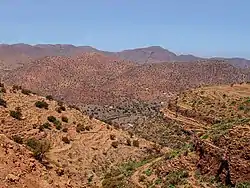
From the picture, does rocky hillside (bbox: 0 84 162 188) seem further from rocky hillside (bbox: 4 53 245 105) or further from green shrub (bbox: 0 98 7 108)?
rocky hillside (bbox: 4 53 245 105)

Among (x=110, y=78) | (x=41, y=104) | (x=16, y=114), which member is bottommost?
(x=110, y=78)

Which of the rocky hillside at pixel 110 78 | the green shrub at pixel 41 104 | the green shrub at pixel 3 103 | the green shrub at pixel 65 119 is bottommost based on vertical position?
the rocky hillside at pixel 110 78

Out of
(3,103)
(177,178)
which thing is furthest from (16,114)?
(177,178)

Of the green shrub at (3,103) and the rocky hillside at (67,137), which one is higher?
the green shrub at (3,103)

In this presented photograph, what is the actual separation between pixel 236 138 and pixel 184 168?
318cm

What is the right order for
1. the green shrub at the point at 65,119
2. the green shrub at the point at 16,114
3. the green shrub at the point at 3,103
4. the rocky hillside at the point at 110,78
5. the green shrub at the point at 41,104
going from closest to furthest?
the green shrub at the point at 16,114, the green shrub at the point at 3,103, the green shrub at the point at 65,119, the green shrub at the point at 41,104, the rocky hillside at the point at 110,78

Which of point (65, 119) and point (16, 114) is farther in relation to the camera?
point (65, 119)

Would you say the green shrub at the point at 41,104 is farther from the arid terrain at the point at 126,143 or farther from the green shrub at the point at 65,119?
the green shrub at the point at 65,119

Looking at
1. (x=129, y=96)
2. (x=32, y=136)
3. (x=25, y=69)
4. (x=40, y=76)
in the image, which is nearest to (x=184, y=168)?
(x=32, y=136)

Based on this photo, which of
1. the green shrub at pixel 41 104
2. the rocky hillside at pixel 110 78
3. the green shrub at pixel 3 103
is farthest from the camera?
the rocky hillside at pixel 110 78

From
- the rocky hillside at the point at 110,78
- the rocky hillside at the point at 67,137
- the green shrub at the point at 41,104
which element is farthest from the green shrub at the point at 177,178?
the rocky hillside at the point at 110,78

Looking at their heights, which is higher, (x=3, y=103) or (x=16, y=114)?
(x=3, y=103)

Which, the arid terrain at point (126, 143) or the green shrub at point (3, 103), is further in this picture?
the green shrub at point (3, 103)

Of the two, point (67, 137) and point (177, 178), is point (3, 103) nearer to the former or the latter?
point (67, 137)
